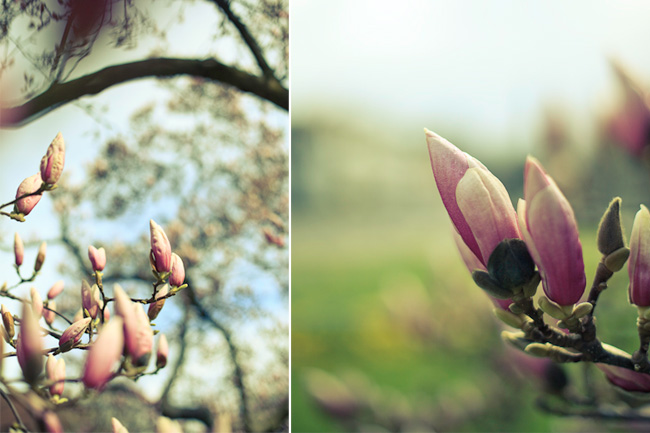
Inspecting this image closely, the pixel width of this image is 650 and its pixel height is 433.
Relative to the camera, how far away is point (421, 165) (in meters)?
1.73

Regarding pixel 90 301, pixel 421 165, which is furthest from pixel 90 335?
pixel 421 165

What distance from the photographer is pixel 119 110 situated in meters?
1.12

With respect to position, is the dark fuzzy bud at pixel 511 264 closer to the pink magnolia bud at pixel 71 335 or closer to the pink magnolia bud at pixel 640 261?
the pink magnolia bud at pixel 640 261

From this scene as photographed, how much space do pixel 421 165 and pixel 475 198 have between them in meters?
1.50

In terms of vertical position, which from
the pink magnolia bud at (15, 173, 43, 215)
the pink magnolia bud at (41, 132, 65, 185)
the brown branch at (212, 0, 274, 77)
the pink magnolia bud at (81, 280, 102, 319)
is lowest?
the pink magnolia bud at (81, 280, 102, 319)

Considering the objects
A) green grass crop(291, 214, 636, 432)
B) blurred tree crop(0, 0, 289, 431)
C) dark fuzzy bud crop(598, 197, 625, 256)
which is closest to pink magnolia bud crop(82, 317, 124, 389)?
dark fuzzy bud crop(598, 197, 625, 256)

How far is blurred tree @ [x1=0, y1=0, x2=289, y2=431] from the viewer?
1.10 metres

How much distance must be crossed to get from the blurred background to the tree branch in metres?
0.52

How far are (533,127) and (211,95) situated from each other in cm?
96

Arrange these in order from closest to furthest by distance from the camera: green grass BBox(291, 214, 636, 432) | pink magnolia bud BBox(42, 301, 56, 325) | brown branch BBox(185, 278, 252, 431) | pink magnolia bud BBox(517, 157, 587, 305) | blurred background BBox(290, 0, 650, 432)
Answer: pink magnolia bud BBox(517, 157, 587, 305), pink magnolia bud BBox(42, 301, 56, 325), brown branch BBox(185, 278, 252, 431), blurred background BBox(290, 0, 650, 432), green grass BBox(291, 214, 636, 432)

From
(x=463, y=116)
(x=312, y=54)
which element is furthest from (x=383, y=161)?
(x=312, y=54)

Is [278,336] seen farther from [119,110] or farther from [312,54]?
[312,54]

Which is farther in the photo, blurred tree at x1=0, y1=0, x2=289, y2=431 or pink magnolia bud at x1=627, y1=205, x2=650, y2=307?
blurred tree at x1=0, y1=0, x2=289, y2=431

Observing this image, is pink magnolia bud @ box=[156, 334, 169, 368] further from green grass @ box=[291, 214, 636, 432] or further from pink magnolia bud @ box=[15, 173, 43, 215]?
green grass @ box=[291, 214, 636, 432]
